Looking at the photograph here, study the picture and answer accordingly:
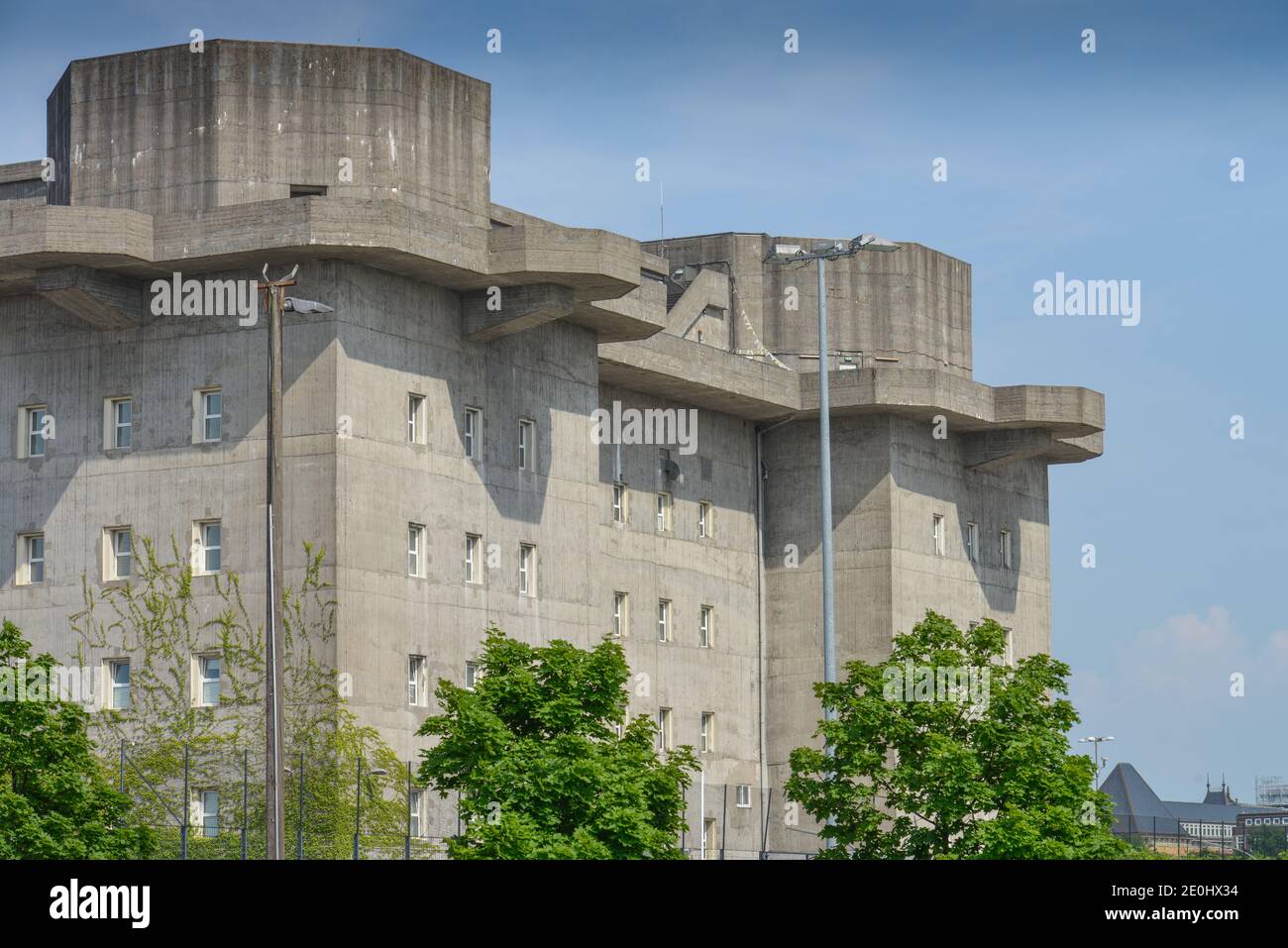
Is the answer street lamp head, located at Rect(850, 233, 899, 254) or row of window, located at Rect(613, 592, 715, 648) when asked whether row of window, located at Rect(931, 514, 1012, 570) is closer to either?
row of window, located at Rect(613, 592, 715, 648)

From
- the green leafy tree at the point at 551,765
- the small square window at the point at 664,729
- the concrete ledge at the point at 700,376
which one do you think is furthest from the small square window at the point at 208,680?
the small square window at the point at 664,729

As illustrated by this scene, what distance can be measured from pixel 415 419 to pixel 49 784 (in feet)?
54.5

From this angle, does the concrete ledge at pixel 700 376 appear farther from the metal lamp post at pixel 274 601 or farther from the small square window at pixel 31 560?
the metal lamp post at pixel 274 601

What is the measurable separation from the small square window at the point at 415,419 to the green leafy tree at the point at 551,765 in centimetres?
990

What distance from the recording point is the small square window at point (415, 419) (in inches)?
2222

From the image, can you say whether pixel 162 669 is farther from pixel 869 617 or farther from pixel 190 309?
pixel 869 617

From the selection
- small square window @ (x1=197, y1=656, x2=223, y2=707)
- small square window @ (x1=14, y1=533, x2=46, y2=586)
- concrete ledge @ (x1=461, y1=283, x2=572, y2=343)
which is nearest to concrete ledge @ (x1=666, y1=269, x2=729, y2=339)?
concrete ledge @ (x1=461, y1=283, x2=572, y2=343)

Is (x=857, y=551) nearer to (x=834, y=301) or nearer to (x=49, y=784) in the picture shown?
(x=834, y=301)

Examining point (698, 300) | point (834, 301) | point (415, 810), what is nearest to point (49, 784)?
point (415, 810)

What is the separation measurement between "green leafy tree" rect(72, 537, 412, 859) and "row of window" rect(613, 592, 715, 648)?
52.2ft
